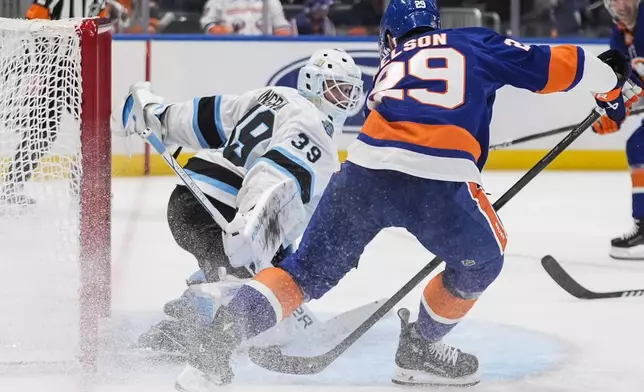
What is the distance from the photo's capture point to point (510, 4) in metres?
6.72

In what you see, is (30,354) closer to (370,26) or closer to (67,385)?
(67,385)

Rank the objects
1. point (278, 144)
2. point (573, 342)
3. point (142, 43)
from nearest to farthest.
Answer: point (278, 144)
point (573, 342)
point (142, 43)

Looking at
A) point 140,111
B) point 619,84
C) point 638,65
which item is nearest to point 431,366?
point 619,84

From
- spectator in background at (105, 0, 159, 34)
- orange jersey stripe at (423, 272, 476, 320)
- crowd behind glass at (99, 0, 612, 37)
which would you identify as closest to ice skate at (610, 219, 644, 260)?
orange jersey stripe at (423, 272, 476, 320)

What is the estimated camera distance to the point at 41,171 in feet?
9.77

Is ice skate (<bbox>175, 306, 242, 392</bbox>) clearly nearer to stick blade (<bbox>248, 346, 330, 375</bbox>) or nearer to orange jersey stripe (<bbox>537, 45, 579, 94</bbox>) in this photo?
stick blade (<bbox>248, 346, 330, 375</bbox>)

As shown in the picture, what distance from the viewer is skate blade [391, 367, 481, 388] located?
8.83 ft

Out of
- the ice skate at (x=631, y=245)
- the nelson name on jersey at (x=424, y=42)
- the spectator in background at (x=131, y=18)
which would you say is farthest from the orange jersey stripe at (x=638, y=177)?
the spectator in background at (x=131, y=18)

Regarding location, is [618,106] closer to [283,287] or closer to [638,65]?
[283,287]

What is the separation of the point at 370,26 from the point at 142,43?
4.38 ft

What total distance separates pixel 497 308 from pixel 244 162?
1.05 meters

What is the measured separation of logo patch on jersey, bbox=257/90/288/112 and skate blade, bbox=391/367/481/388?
0.73 m

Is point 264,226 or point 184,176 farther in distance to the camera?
point 184,176

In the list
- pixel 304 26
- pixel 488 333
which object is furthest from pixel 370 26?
pixel 488 333
